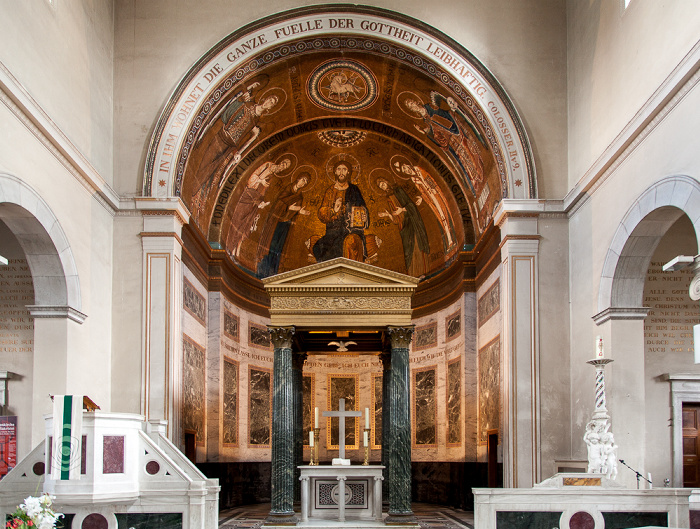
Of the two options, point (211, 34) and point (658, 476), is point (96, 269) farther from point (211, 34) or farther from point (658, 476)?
point (658, 476)

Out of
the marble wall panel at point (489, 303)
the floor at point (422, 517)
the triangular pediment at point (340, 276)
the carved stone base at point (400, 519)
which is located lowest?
the floor at point (422, 517)

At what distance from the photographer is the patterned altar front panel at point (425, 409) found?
23.9 metres

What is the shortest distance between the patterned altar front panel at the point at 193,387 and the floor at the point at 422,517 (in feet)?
6.66

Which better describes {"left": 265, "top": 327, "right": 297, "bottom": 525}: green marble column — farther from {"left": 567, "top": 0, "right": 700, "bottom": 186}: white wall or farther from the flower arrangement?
the flower arrangement

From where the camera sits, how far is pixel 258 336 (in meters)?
24.4

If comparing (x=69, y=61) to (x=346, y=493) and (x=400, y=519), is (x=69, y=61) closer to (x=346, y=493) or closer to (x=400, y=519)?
(x=346, y=493)

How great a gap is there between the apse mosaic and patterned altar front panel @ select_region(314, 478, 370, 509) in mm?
7119

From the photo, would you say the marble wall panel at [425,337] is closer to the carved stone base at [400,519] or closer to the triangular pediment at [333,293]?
the triangular pediment at [333,293]

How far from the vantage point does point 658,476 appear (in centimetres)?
1592

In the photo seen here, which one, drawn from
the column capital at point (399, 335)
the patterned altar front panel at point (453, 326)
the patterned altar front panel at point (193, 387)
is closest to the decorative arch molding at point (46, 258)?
the patterned altar front panel at point (193, 387)

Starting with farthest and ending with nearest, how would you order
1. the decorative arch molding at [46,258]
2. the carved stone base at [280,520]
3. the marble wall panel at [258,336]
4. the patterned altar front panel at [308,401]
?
the patterned altar front panel at [308,401] < the marble wall panel at [258,336] < the carved stone base at [280,520] < the decorative arch molding at [46,258]

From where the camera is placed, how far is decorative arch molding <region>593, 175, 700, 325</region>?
42.6ft

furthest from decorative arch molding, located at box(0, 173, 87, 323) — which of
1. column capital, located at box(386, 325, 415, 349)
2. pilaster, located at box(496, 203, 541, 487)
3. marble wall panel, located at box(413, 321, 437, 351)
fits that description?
marble wall panel, located at box(413, 321, 437, 351)

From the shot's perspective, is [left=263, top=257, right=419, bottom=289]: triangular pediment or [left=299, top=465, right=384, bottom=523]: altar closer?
[left=263, top=257, right=419, bottom=289]: triangular pediment
